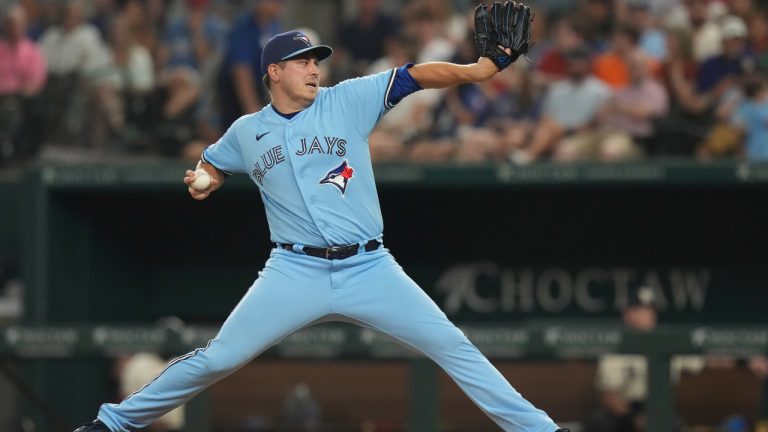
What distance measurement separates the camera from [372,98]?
5504mm

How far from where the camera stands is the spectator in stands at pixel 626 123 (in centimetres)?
928

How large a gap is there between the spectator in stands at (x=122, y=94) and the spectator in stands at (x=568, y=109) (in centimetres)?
309

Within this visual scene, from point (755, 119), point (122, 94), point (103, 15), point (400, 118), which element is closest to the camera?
point (755, 119)

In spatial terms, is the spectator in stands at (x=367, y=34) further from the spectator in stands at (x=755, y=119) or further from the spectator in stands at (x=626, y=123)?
the spectator in stands at (x=755, y=119)

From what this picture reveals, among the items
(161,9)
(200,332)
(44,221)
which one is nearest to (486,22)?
(200,332)

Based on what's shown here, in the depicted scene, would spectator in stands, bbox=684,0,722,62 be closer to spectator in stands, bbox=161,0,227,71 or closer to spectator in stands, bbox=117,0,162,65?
spectator in stands, bbox=161,0,227,71

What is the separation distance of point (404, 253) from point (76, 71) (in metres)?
3.33

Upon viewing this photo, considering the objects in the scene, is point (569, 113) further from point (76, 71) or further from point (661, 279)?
point (76, 71)

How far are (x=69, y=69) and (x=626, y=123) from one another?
15.6 ft

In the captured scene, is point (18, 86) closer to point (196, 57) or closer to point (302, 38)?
point (196, 57)

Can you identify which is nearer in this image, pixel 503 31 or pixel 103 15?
pixel 503 31

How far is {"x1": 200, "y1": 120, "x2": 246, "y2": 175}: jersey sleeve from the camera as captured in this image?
18.8 feet

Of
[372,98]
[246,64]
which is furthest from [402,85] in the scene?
[246,64]

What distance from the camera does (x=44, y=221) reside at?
961 centimetres
